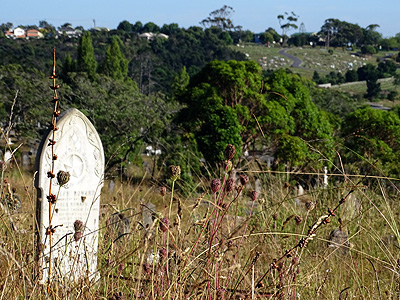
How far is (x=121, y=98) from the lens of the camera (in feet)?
71.0

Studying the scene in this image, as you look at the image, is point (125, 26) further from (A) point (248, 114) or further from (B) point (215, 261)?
(B) point (215, 261)

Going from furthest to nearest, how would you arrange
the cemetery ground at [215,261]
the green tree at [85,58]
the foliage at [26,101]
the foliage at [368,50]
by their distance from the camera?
1. the foliage at [368,50]
2. the green tree at [85,58]
3. the foliage at [26,101]
4. the cemetery ground at [215,261]

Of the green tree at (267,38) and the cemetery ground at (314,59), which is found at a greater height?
the green tree at (267,38)

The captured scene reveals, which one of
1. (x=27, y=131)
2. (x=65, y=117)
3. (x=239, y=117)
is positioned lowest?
(x=27, y=131)

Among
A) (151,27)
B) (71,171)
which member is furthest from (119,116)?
(151,27)

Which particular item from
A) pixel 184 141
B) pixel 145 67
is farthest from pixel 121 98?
pixel 145 67

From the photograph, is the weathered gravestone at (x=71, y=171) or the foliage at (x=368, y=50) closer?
the weathered gravestone at (x=71, y=171)

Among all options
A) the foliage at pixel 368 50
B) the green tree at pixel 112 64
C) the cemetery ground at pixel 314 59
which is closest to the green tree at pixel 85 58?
the green tree at pixel 112 64

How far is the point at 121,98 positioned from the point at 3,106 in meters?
6.40

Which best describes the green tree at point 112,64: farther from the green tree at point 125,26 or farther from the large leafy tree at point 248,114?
the green tree at point 125,26

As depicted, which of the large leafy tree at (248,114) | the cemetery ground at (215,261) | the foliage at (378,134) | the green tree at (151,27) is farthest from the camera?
the green tree at (151,27)

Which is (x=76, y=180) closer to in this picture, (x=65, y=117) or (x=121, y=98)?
(x=65, y=117)

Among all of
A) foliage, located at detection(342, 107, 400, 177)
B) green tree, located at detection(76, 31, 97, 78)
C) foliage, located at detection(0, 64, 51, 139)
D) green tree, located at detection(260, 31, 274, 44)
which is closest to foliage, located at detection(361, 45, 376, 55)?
green tree, located at detection(260, 31, 274, 44)

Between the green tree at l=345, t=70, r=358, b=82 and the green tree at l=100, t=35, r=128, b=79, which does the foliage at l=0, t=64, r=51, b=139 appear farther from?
the green tree at l=345, t=70, r=358, b=82
